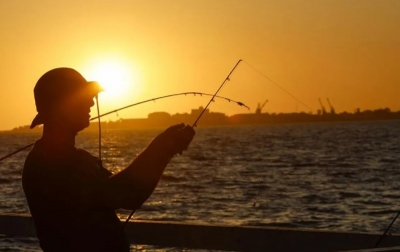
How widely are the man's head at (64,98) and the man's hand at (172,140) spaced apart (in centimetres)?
34

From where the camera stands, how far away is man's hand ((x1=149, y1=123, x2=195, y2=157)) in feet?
11.1

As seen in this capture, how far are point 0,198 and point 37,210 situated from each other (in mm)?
22891

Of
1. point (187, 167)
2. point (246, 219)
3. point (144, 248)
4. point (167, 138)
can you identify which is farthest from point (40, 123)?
point (187, 167)

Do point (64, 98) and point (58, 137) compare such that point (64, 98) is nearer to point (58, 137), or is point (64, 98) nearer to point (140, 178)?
point (58, 137)

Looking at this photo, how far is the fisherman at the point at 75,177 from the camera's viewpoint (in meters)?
3.26

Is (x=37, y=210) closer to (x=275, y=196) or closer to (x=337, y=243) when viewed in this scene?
(x=337, y=243)

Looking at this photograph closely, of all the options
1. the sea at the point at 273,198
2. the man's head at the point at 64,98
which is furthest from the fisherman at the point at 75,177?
the sea at the point at 273,198

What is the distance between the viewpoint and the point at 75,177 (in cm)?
327

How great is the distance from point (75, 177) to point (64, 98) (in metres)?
0.37

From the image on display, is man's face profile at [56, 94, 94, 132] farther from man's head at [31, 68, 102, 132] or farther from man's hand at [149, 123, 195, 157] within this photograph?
man's hand at [149, 123, 195, 157]

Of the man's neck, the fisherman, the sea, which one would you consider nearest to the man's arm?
the fisherman

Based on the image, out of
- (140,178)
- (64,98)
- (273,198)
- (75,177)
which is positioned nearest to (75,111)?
(64,98)

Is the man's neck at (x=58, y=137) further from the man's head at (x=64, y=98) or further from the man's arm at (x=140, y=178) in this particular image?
the man's arm at (x=140, y=178)

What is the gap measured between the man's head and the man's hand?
0.34 metres
